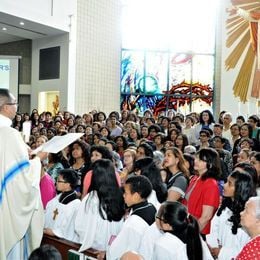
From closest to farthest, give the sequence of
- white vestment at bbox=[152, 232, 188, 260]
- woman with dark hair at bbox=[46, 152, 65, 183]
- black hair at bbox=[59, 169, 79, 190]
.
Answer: white vestment at bbox=[152, 232, 188, 260] < black hair at bbox=[59, 169, 79, 190] < woman with dark hair at bbox=[46, 152, 65, 183]

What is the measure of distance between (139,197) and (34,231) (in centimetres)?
81

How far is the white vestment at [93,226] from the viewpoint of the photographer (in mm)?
3414

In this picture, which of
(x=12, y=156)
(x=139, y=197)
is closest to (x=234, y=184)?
(x=139, y=197)

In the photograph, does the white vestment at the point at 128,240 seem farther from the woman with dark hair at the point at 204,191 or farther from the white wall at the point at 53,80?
the white wall at the point at 53,80

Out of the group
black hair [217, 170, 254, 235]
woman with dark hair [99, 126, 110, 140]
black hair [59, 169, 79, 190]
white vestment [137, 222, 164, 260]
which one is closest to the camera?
white vestment [137, 222, 164, 260]

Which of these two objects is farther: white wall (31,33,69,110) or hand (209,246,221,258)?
white wall (31,33,69,110)

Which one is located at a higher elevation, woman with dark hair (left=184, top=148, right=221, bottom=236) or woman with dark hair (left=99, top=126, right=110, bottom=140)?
woman with dark hair (left=99, top=126, right=110, bottom=140)

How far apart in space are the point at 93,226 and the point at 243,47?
11454 millimetres

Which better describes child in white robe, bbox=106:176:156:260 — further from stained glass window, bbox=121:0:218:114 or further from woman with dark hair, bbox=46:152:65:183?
stained glass window, bbox=121:0:218:114

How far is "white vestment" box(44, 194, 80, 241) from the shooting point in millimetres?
3762

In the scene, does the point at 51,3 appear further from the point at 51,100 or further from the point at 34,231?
the point at 34,231

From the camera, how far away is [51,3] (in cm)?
1273

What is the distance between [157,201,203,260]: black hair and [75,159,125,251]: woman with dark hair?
72 cm

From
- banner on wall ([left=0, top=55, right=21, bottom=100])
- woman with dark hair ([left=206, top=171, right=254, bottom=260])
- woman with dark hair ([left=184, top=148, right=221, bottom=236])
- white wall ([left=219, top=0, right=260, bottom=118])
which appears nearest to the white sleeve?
woman with dark hair ([left=206, top=171, right=254, bottom=260])
